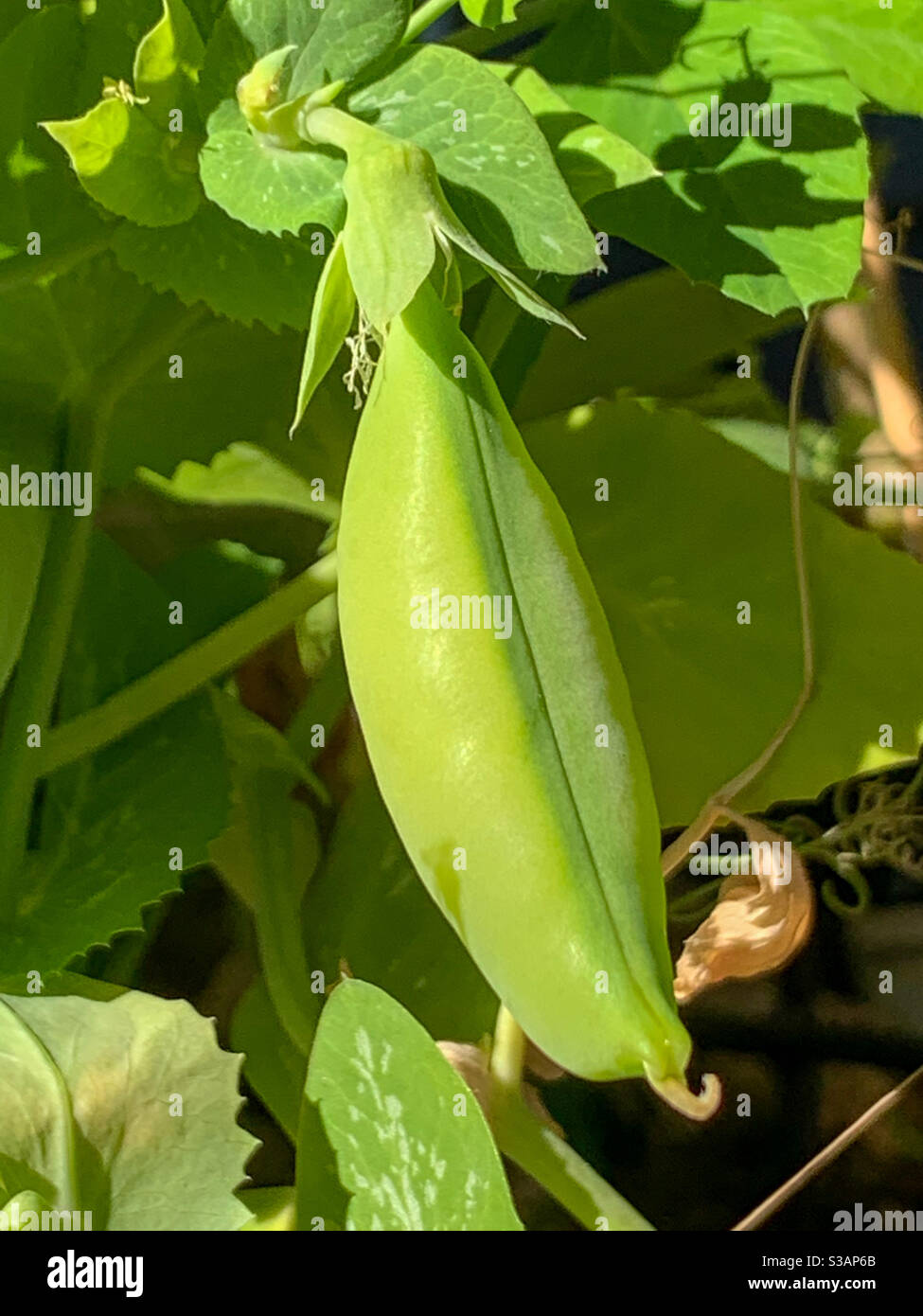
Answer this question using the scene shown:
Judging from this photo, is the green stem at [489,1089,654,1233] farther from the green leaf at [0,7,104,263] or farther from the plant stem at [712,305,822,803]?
the green leaf at [0,7,104,263]

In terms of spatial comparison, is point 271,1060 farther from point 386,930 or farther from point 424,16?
point 424,16

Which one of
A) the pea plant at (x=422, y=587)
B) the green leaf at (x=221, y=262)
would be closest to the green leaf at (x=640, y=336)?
the pea plant at (x=422, y=587)

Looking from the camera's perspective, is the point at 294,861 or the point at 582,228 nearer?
the point at 582,228

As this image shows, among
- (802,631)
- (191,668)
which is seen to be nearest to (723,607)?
(802,631)

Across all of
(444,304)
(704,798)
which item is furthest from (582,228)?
(704,798)

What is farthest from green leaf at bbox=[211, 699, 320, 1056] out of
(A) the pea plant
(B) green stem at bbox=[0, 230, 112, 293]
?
(B) green stem at bbox=[0, 230, 112, 293]

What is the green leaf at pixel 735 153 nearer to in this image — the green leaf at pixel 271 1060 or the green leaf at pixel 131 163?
the green leaf at pixel 131 163

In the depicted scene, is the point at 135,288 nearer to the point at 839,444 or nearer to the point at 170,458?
the point at 170,458
